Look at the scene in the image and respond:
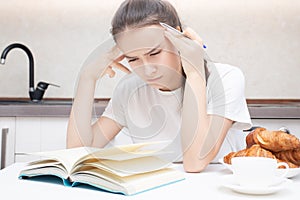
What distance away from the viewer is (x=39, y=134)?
1842 millimetres

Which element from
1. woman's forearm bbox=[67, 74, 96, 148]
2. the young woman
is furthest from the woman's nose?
woman's forearm bbox=[67, 74, 96, 148]

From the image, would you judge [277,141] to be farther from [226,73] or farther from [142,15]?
[142,15]

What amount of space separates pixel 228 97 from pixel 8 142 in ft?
3.58

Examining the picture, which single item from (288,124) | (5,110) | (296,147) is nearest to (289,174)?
(296,147)

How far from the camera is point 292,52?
2.42 meters

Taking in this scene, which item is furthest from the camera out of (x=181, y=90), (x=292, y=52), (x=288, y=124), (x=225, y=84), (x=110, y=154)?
(x=292, y=52)

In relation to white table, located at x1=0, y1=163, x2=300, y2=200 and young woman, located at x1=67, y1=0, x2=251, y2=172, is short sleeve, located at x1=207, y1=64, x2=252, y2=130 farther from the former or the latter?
white table, located at x1=0, y1=163, x2=300, y2=200

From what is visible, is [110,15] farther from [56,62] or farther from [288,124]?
[288,124]

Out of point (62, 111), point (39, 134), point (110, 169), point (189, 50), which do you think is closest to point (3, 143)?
point (39, 134)

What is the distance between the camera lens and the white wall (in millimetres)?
2422

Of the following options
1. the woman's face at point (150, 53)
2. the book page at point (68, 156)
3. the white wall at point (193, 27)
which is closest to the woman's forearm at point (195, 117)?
the woman's face at point (150, 53)

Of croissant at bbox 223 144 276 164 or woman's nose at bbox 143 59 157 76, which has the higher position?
woman's nose at bbox 143 59 157 76

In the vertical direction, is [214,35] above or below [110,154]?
above

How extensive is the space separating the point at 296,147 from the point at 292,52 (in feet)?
5.29
